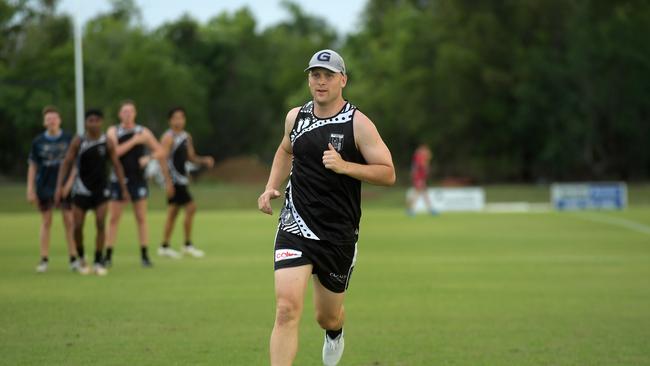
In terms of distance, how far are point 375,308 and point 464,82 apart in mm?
64292

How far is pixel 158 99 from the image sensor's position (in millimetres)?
A: 92000

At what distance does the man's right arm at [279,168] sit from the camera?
8100mm

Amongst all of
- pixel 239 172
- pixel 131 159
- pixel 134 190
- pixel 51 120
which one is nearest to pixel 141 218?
pixel 134 190

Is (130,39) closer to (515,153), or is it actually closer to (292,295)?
(515,153)

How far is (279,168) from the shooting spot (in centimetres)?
849

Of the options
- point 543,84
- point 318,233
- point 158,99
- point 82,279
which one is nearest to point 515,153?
point 543,84

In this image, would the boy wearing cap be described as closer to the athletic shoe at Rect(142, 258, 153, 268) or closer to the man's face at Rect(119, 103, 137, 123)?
the man's face at Rect(119, 103, 137, 123)

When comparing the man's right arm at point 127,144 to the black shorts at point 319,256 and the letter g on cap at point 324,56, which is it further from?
the letter g on cap at point 324,56

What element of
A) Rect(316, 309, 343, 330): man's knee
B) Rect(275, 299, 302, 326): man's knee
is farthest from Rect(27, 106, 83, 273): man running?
Rect(275, 299, 302, 326): man's knee

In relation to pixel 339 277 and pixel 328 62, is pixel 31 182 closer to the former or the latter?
pixel 339 277

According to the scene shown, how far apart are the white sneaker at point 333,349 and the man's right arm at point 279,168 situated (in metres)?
1.17

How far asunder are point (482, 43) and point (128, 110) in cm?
6028

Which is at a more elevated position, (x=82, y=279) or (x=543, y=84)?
(x=543, y=84)

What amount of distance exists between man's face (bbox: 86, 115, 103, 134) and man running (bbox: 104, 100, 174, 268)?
122cm
